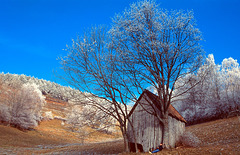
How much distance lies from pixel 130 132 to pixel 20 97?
149 feet

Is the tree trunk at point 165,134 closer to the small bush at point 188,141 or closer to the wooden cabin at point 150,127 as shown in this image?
the wooden cabin at point 150,127

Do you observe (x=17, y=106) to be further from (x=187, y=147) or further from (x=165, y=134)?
(x=187, y=147)

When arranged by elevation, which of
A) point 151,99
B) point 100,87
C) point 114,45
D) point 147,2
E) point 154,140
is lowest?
point 154,140

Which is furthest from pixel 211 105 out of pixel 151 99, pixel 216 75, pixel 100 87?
pixel 100 87

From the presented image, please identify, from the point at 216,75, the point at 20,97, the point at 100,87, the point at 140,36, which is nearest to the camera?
the point at 140,36

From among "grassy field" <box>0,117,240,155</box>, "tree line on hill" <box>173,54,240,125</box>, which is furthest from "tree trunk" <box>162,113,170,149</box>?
"tree line on hill" <box>173,54,240,125</box>

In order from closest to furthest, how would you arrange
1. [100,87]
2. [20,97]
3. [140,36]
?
[140,36], [100,87], [20,97]

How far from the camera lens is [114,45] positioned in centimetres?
1341

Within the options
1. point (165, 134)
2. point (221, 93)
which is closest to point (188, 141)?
point (165, 134)

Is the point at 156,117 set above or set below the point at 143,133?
above

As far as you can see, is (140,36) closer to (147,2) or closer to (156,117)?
(147,2)

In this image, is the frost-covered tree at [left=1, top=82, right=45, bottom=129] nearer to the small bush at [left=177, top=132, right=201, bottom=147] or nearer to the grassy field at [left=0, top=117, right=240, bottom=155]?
the grassy field at [left=0, top=117, right=240, bottom=155]

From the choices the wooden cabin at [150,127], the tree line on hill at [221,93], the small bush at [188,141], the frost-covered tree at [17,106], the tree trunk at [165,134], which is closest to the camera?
the tree trunk at [165,134]

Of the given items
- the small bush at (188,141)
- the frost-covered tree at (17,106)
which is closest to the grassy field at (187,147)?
the small bush at (188,141)
